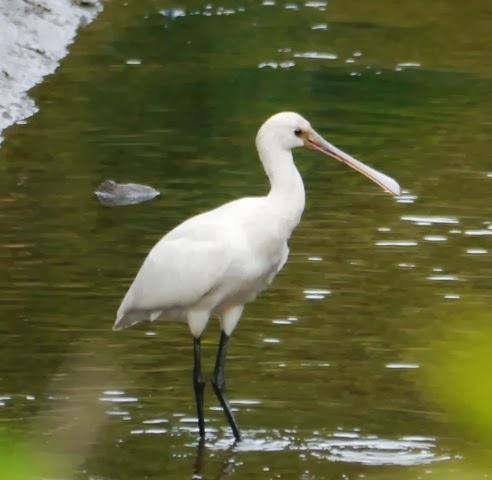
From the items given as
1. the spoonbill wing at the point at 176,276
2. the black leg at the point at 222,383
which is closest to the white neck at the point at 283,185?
the spoonbill wing at the point at 176,276

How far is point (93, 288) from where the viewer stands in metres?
9.86

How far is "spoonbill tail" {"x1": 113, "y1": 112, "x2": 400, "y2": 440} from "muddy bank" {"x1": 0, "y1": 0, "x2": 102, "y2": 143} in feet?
27.0

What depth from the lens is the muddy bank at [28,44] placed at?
16.4 m

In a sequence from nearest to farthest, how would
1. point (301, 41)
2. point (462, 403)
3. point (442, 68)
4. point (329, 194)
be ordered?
point (462, 403)
point (329, 194)
point (442, 68)
point (301, 41)

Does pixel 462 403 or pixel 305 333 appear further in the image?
pixel 305 333

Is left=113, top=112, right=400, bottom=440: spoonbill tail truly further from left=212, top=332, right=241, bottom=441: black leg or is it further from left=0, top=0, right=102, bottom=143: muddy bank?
left=0, top=0, right=102, bottom=143: muddy bank

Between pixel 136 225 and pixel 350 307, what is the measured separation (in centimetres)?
278

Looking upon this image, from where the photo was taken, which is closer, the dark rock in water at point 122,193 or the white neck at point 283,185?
the white neck at point 283,185

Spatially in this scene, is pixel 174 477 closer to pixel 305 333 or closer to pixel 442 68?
pixel 305 333

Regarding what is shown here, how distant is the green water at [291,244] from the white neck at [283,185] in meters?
0.95

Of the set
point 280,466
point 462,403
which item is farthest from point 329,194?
point 462,403

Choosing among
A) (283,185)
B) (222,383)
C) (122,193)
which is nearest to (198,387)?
(222,383)

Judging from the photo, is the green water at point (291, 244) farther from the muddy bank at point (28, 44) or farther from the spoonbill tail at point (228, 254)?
the spoonbill tail at point (228, 254)

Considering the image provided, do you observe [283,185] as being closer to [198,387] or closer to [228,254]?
[228,254]
